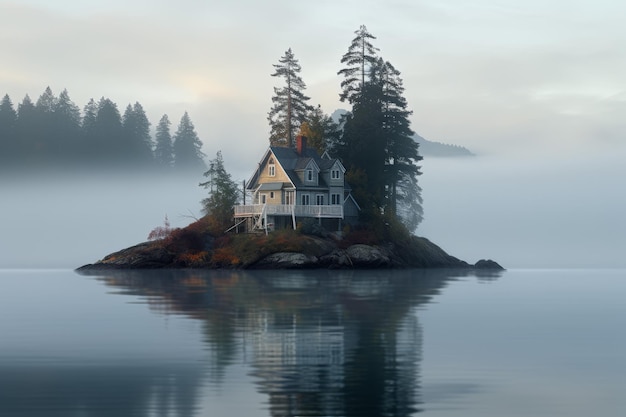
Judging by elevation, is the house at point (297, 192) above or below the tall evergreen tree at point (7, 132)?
below

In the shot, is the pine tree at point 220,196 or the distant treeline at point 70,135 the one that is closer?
the pine tree at point 220,196

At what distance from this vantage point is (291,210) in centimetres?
10019

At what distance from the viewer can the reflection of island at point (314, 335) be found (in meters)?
22.4

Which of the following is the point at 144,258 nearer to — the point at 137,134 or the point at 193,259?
the point at 193,259

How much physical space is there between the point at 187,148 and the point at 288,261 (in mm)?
98215

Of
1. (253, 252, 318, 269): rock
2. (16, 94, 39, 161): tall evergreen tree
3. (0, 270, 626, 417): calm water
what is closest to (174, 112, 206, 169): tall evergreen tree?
(16, 94, 39, 161): tall evergreen tree

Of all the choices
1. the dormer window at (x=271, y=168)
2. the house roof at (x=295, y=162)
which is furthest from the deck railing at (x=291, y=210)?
the dormer window at (x=271, y=168)

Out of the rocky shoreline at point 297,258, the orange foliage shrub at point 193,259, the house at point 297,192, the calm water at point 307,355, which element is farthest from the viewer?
the house at point 297,192

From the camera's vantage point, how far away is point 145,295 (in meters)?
56.8

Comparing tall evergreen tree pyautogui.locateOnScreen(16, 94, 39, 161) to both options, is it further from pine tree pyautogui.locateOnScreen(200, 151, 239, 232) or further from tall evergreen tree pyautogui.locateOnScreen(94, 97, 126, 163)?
pine tree pyautogui.locateOnScreen(200, 151, 239, 232)

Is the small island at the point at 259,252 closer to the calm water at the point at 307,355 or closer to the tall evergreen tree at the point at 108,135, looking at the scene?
the calm water at the point at 307,355

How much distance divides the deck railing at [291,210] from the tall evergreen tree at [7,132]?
83311mm

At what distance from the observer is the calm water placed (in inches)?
854

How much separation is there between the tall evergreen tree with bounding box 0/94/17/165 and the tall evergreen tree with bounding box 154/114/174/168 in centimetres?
2778
